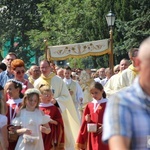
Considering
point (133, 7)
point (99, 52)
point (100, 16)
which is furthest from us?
point (100, 16)

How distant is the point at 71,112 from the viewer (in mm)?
12445

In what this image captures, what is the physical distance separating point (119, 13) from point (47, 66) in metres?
27.6

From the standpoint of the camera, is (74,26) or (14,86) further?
(74,26)

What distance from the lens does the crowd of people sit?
334 centimetres

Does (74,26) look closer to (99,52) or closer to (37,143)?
(99,52)

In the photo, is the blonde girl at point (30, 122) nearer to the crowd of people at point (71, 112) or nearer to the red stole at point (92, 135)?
the crowd of people at point (71, 112)

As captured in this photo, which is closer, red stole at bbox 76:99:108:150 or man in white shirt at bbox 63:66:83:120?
red stole at bbox 76:99:108:150

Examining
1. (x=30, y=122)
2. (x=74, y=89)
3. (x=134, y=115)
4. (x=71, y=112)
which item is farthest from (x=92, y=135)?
(x=74, y=89)

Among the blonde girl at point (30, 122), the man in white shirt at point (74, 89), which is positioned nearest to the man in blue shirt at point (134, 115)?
the blonde girl at point (30, 122)

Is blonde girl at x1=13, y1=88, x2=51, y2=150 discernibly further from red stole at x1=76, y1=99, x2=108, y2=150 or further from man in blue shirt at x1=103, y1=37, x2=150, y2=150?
man in blue shirt at x1=103, y1=37, x2=150, y2=150

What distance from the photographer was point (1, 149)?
8.00 m

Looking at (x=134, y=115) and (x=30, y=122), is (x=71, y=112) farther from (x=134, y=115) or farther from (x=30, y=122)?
(x=134, y=115)

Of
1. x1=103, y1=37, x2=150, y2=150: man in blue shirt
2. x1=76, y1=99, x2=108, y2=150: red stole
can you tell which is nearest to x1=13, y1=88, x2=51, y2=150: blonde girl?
x1=76, y1=99, x2=108, y2=150: red stole

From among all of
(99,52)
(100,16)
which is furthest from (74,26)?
(99,52)
